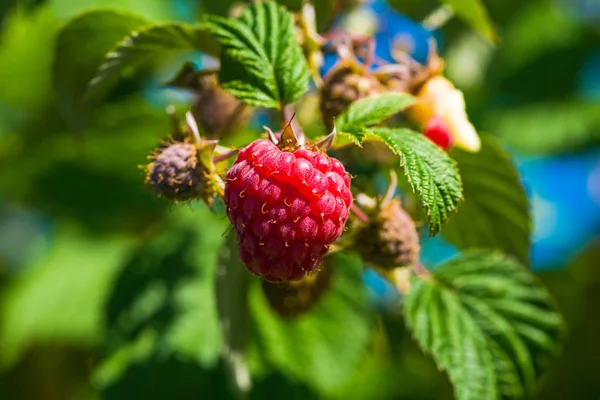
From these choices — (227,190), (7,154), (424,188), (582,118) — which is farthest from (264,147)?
(582,118)

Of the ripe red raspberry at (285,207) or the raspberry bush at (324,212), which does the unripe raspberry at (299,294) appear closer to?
the raspberry bush at (324,212)

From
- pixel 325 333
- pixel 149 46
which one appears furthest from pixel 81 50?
pixel 325 333

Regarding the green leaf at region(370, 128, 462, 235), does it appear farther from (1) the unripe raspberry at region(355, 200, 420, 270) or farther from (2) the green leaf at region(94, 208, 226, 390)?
(2) the green leaf at region(94, 208, 226, 390)

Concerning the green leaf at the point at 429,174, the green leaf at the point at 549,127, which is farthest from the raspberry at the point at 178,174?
the green leaf at the point at 549,127

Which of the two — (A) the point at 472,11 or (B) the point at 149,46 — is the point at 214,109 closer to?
(B) the point at 149,46

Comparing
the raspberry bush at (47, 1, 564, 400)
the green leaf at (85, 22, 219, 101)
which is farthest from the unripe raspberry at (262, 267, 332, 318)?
the green leaf at (85, 22, 219, 101)

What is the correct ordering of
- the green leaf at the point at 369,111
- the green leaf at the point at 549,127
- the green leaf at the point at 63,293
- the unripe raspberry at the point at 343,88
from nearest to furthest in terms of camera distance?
the green leaf at the point at 369,111 < the unripe raspberry at the point at 343,88 < the green leaf at the point at 63,293 < the green leaf at the point at 549,127

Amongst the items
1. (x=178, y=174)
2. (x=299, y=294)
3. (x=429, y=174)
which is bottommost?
(x=299, y=294)
